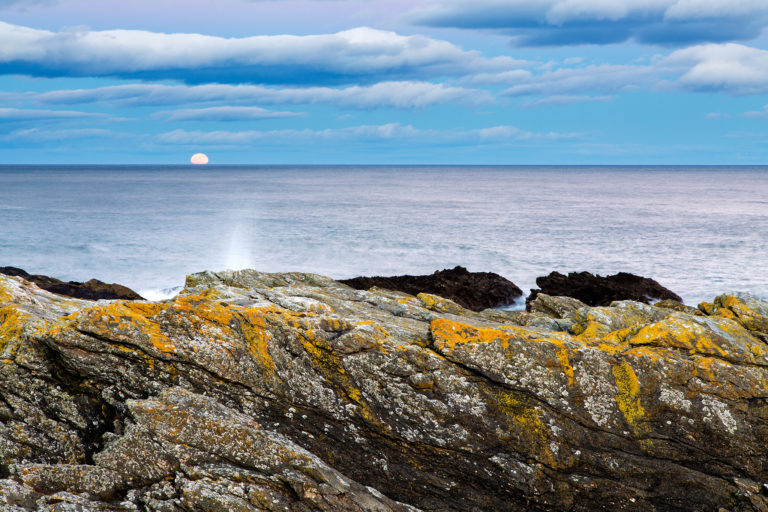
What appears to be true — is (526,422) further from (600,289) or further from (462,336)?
(600,289)

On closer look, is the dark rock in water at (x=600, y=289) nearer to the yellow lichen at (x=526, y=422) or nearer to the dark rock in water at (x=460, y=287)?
the dark rock in water at (x=460, y=287)

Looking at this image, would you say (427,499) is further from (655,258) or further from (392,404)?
(655,258)

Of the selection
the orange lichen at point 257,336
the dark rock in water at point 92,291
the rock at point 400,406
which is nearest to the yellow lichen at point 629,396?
the rock at point 400,406

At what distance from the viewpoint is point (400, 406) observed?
8.96m

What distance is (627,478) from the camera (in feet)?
28.5

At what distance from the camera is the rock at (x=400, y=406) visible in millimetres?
8203

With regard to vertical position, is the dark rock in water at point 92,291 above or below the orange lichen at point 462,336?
below

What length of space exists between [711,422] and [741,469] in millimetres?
772

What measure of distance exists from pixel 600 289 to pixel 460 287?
6.34 m

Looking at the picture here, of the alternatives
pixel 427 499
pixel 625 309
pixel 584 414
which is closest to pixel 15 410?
pixel 427 499

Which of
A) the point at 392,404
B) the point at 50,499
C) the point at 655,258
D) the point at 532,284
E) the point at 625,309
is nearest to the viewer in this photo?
the point at 50,499

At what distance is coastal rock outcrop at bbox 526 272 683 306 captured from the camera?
2603cm

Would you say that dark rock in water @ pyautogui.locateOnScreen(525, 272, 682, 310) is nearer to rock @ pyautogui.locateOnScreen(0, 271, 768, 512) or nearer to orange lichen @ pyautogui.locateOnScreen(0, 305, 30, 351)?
rock @ pyautogui.locateOnScreen(0, 271, 768, 512)

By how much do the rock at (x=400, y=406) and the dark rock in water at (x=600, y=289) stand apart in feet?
54.0
